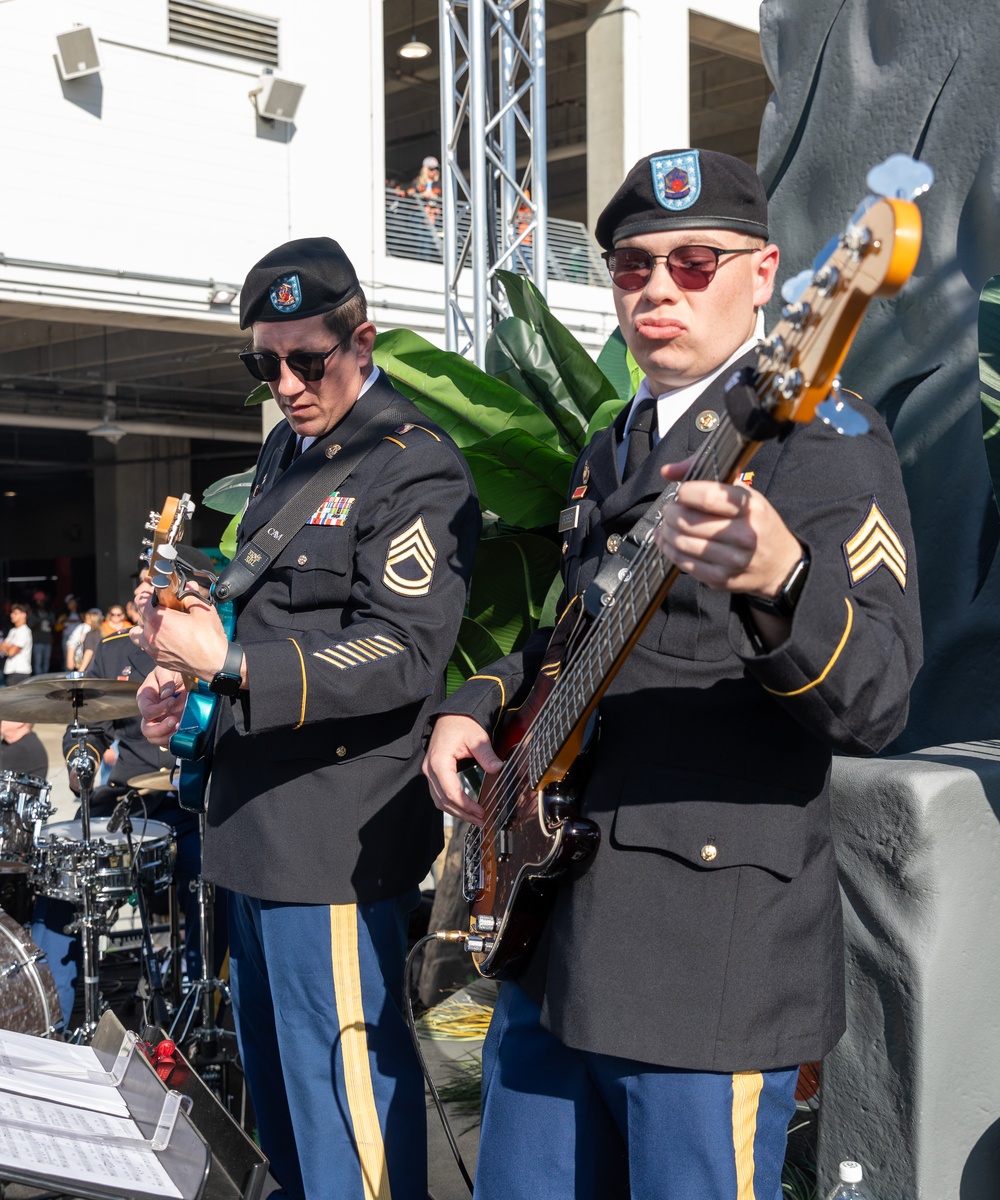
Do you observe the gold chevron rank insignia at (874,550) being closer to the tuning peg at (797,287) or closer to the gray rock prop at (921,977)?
the tuning peg at (797,287)

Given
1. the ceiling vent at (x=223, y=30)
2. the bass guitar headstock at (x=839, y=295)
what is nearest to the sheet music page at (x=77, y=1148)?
the bass guitar headstock at (x=839, y=295)

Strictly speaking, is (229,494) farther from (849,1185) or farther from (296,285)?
(849,1185)

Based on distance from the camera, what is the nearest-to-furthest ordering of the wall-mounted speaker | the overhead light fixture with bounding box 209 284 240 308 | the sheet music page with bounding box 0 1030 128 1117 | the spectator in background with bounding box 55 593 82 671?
the sheet music page with bounding box 0 1030 128 1117, the wall-mounted speaker, the overhead light fixture with bounding box 209 284 240 308, the spectator in background with bounding box 55 593 82 671

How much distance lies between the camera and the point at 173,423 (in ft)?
67.2

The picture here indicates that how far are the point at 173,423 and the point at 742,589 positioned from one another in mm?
20140

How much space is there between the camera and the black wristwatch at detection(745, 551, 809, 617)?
1295mm

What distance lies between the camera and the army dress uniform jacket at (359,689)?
2.29 metres

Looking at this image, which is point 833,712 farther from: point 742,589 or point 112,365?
point 112,365

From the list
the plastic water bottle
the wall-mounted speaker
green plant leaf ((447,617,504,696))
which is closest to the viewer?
the plastic water bottle

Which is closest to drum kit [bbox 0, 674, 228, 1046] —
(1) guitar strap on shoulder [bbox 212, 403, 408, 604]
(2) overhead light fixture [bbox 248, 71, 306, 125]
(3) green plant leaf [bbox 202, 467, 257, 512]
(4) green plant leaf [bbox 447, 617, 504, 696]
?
(3) green plant leaf [bbox 202, 467, 257, 512]

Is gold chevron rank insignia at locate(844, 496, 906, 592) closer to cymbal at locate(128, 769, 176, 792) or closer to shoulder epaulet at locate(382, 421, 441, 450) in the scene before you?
shoulder epaulet at locate(382, 421, 441, 450)

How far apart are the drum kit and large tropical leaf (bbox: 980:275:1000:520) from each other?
2.74 meters

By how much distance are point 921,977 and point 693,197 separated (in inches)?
52.5

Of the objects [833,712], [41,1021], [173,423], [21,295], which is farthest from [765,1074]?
[173,423]
